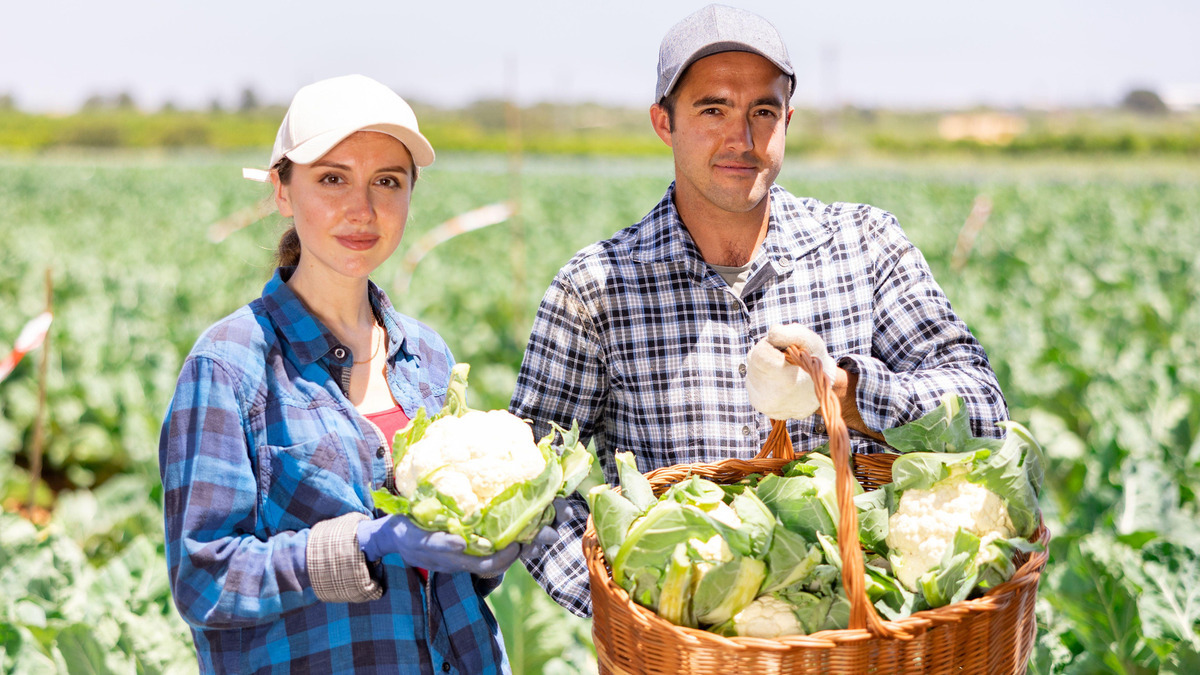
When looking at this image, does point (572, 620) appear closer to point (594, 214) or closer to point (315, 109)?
point (315, 109)

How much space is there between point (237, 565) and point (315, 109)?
0.85m

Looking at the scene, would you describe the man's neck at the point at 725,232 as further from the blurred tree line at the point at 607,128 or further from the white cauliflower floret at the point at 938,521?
the blurred tree line at the point at 607,128

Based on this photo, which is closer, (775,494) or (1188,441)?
(775,494)

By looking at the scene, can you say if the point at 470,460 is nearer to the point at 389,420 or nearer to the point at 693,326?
the point at 389,420

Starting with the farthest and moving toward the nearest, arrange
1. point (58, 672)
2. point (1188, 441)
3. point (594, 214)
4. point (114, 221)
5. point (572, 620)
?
point (594, 214)
point (114, 221)
point (1188, 441)
point (572, 620)
point (58, 672)

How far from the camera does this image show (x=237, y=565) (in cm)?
165

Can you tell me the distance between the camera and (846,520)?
1.40 m

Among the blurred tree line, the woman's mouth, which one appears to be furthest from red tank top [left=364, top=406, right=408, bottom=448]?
the blurred tree line

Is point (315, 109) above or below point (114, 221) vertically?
above

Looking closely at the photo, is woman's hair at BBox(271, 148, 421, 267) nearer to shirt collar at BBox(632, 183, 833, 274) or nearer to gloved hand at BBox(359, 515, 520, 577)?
shirt collar at BBox(632, 183, 833, 274)

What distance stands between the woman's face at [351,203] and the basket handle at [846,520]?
83cm

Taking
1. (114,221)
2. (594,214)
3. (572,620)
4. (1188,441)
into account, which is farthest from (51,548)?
(594,214)

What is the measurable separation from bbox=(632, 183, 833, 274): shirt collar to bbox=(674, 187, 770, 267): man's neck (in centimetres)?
3

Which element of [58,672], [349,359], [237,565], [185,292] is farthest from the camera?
[185,292]
